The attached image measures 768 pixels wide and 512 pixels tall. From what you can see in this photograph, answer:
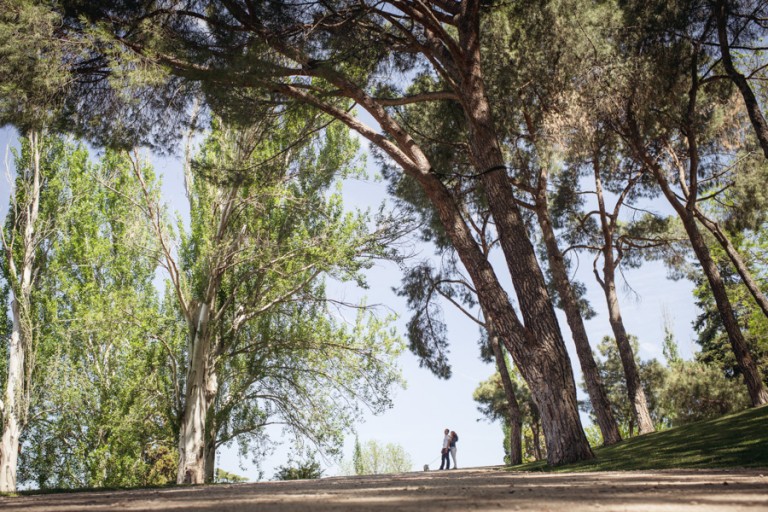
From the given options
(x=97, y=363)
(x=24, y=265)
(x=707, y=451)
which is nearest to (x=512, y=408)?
(x=707, y=451)

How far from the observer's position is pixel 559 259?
12.6 metres

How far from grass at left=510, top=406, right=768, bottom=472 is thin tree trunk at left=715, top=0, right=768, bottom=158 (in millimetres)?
3834

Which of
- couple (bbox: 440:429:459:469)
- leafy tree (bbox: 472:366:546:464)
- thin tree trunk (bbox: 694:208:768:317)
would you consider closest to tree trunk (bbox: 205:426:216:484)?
couple (bbox: 440:429:459:469)

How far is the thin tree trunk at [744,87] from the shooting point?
7.82 meters

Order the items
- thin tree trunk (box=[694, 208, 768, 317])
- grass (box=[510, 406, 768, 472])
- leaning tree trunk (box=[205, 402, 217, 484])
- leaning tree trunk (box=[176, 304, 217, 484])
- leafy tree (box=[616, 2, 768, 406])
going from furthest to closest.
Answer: leaning tree trunk (box=[205, 402, 217, 484]) → leaning tree trunk (box=[176, 304, 217, 484]) → thin tree trunk (box=[694, 208, 768, 317]) → leafy tree (box=[616, 2, 768, 406]) → grass (box=[510, 406, 768, 472])

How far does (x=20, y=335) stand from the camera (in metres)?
13.5

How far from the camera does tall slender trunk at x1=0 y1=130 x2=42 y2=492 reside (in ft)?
40.5

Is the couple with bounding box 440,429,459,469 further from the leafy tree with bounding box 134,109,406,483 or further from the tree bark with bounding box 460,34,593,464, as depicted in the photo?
the tree bark with bounding box 460,34,593,464

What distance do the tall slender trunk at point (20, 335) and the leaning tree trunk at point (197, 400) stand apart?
3633 millimetres

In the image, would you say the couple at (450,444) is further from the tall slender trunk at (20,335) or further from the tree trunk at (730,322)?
the tall slender trunk at (20,335)

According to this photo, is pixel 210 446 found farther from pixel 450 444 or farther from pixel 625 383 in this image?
pixel 625 383

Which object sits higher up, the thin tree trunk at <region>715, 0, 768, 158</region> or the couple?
the thin tree trunk at <region>715, 0, 768, 158</region>

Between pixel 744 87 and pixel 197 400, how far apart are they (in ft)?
37.3

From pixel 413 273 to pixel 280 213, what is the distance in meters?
3.88
